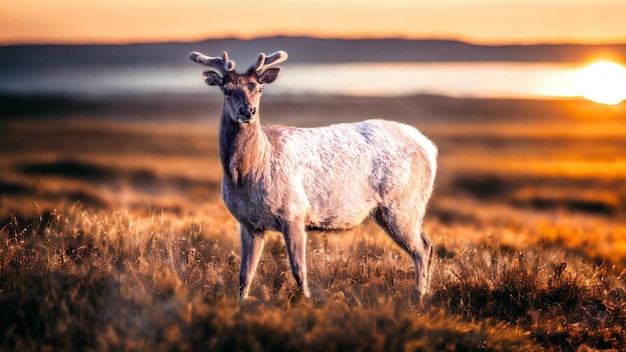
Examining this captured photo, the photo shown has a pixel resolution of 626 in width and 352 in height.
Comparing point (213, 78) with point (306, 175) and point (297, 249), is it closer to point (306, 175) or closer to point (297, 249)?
point (306, 175)

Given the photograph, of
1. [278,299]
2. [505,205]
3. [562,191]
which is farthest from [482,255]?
[562,191]

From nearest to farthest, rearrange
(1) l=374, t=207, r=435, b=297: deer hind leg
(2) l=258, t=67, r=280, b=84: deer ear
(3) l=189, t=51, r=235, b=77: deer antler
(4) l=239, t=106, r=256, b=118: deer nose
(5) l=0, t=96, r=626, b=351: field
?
(5) l=0, t=96, r=626, b=351: field, (4) l=239, t=106, r=256, b=118: deer nose, (3) l=189, t=51, r=235, b=77: deer antler, (2) l=258, t=67, r=280, b=84: deer ear, (1) l=374, t=207, r=435, b=297: deer hind leg

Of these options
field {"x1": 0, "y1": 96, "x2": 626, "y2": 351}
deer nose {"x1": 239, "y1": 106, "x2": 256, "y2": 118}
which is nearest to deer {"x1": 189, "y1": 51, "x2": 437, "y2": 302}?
deer nose {"x1": 239, "y1": 106, "x2": 256, "y2": 118}

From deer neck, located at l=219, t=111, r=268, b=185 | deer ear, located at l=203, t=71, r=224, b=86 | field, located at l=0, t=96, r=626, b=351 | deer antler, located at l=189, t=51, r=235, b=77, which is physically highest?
deer antler, located at l=189, t=51, r=235, b=77

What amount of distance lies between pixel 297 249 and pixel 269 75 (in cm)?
191

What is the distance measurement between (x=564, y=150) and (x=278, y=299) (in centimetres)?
4355

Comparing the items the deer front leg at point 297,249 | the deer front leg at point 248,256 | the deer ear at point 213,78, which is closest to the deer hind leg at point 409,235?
the deer front leg at point 297,249

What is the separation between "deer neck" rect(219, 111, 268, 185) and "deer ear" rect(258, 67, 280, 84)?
46 cm

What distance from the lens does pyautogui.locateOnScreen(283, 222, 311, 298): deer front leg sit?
869 cm

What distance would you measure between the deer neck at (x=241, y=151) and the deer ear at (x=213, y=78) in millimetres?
326

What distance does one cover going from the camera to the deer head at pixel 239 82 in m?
8.34

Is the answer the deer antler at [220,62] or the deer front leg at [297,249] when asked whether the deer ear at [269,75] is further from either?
the deer front leg at [297,249]

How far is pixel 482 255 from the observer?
11.2m

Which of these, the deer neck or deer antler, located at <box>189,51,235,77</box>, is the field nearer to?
the deer neck
